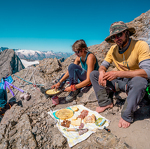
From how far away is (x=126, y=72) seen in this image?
2.40m

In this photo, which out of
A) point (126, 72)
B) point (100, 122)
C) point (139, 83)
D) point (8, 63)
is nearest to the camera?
point (139, 83)

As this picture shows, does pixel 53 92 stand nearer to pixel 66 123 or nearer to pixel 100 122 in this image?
pixel 66 123

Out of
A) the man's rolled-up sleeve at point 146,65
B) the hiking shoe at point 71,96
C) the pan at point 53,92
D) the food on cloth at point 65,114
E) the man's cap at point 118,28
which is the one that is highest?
the man's cap at point 118,28

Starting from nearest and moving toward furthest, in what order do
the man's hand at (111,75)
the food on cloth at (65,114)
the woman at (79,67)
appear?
the man's hand at (111,75) → the food on cloth at (65,114) → the woman at (79,67)

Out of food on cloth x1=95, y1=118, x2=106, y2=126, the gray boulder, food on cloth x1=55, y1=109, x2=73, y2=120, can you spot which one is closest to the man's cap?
food on cloth x1=95, y1=118, x2=106, y2=126

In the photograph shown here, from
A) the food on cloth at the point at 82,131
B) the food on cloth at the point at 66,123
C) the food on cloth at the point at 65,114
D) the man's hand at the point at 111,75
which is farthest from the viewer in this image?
the food on cloth at the point at 65,114

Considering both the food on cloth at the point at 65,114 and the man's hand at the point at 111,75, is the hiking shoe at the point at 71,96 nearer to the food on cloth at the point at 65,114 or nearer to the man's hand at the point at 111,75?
the food on cloth at the point at 65,114

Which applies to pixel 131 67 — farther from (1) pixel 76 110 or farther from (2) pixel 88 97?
(1) pixel 76 110

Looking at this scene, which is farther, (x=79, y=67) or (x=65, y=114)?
(x=79, y=67)

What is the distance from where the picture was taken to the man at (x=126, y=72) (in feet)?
7.41

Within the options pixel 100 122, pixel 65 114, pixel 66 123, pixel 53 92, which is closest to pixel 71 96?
pixel 53 92

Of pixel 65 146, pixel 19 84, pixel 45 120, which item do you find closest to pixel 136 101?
pixel 65 146

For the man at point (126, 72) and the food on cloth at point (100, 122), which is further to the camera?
the food on cloth at point (100, 122)

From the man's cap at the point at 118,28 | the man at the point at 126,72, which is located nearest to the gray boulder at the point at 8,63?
the man at the point at 126,72
